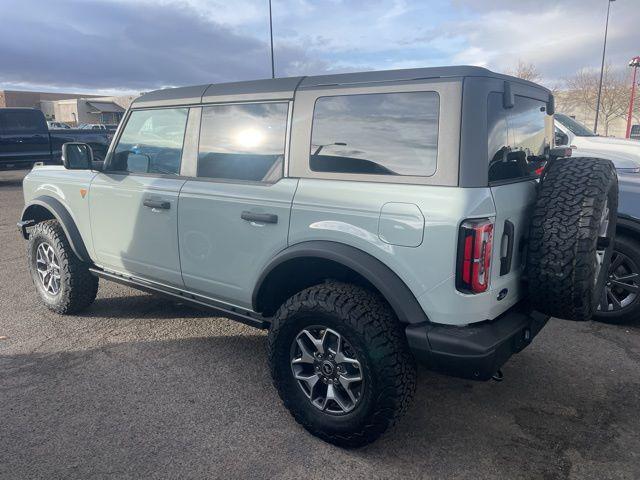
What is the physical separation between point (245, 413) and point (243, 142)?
1.68 meters

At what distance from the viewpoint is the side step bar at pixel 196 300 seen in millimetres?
→ 3215

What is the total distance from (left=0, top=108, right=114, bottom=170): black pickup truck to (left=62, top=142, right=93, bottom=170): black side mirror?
1059 centimetres

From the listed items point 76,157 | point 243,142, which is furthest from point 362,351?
point 76,157

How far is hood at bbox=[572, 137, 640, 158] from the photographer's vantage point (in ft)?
25.9

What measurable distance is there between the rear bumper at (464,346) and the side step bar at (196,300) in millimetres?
1125

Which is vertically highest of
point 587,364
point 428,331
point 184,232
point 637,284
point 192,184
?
point 192,184

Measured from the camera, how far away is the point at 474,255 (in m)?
2.27

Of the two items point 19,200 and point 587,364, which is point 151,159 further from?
point 19,200

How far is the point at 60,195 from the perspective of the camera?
4.37 metres

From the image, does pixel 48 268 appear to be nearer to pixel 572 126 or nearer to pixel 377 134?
pixel 377 134

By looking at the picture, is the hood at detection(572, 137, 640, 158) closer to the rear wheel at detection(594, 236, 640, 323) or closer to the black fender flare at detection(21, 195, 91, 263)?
the rear wheel at detection(594, 236, 640, 323)

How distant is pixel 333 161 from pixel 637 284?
123 inches

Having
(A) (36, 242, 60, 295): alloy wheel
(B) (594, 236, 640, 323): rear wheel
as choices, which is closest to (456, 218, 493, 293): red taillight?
(B) (594, 236, 640, 323): rear wheel

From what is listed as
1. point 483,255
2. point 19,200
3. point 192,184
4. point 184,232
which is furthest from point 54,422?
point 19,200
